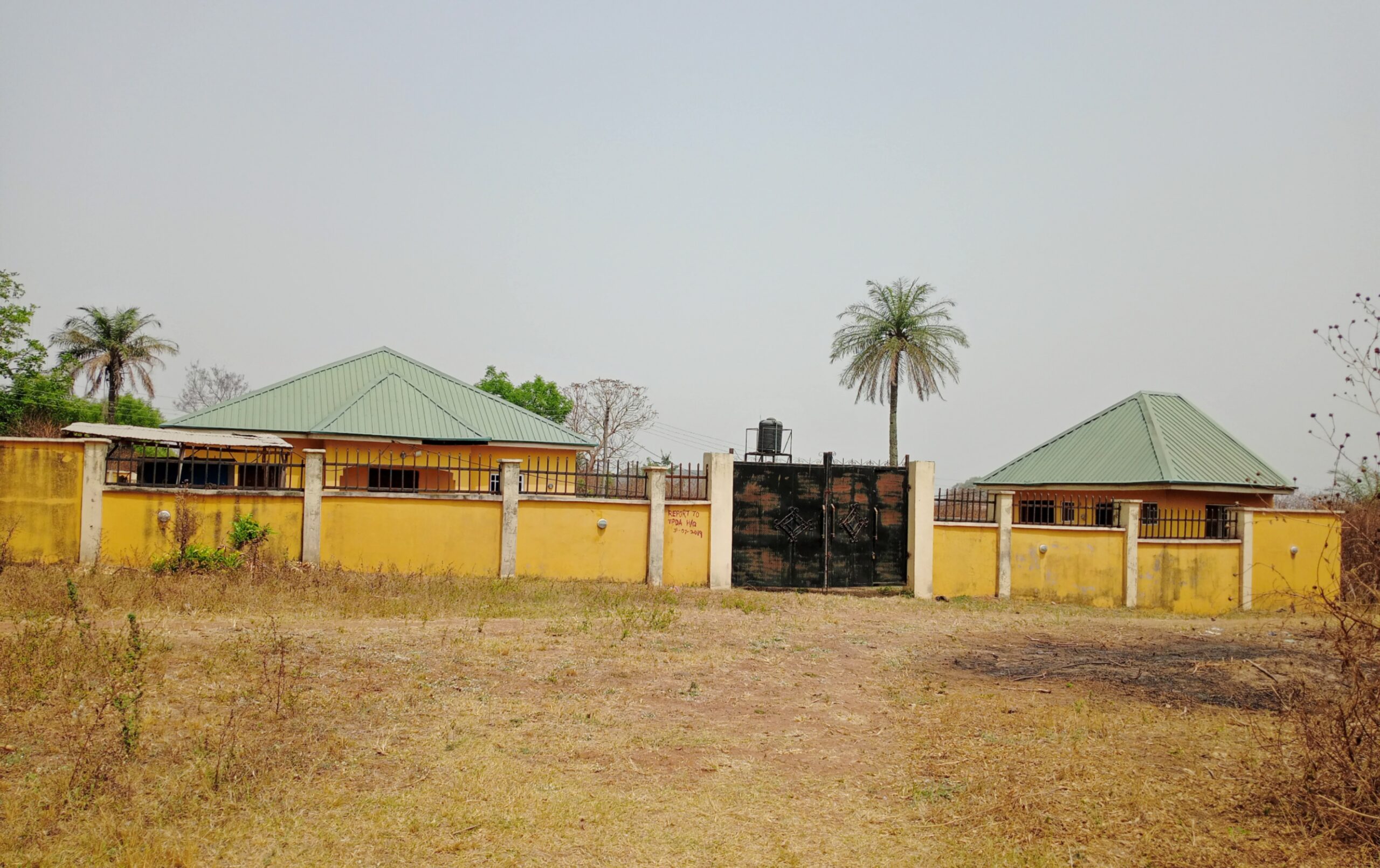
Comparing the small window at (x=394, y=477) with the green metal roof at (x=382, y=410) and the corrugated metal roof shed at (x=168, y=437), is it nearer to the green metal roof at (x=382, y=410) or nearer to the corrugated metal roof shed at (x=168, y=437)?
the green metal roof at (x=382, y=410)

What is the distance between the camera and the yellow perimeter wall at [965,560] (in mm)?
17812

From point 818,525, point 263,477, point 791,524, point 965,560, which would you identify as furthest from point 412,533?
point 965,560

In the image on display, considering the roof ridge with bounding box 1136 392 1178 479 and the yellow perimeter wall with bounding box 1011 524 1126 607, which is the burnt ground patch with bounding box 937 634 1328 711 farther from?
the roof ridge with bounding box 1136 392 1178 479

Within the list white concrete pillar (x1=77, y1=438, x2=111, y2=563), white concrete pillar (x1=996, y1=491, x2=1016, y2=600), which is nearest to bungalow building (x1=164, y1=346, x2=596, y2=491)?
white concrete pillar (x1=77, y1=438, x2=111, y2=563)

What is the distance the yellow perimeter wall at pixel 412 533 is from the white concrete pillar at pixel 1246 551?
15.9m

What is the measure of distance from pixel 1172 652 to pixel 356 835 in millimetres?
10462

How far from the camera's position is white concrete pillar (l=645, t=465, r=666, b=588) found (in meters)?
16.5

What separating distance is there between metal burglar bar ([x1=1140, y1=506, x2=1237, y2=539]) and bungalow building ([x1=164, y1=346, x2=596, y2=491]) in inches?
515

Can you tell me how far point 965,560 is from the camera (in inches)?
706

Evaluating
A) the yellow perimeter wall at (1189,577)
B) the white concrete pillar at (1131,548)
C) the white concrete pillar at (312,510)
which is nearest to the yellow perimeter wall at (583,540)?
the white concrete pillar at (312,510)

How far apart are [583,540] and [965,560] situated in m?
7.32

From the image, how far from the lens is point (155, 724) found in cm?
704

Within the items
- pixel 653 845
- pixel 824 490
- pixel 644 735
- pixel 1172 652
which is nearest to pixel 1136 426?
pixel 824 490

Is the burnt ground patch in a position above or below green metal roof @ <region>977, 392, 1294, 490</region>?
below
